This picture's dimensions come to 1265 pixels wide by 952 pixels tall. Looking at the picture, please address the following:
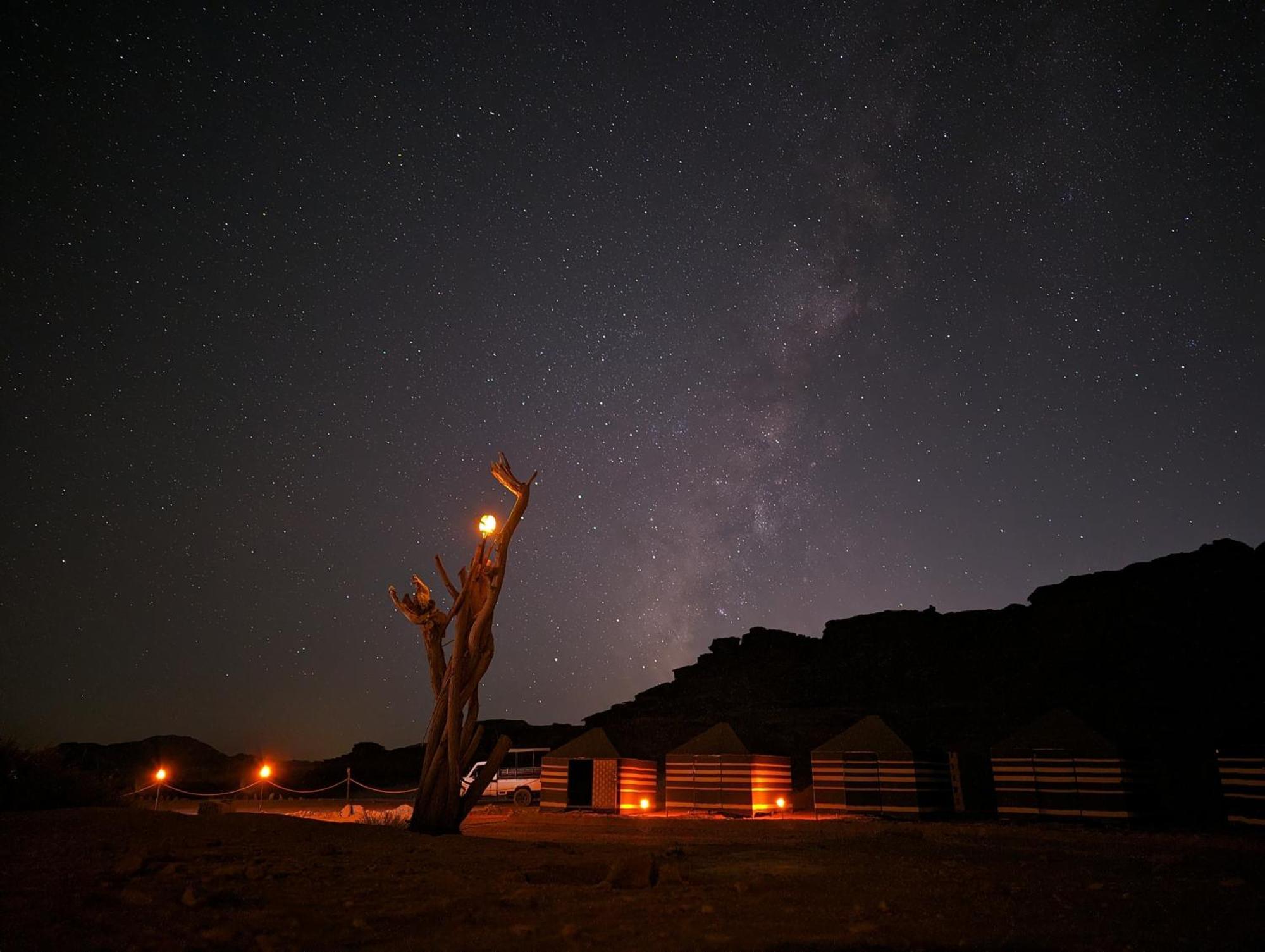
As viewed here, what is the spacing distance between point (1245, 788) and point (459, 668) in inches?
818

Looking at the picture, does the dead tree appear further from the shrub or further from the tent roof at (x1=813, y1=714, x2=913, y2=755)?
the tent roof at (x1=813, y1=714, x2=913, y2=755)

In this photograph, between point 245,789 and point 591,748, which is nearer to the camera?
point 591,748

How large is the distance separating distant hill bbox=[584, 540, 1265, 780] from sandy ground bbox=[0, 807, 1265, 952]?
1589 inches

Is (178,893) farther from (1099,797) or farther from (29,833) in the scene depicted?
(1099,797)

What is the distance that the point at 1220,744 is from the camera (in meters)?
21.1

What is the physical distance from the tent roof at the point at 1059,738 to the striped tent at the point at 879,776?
2.65 m

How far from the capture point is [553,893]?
A: 8445 millimetres

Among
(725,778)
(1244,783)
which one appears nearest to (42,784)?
(725,778)

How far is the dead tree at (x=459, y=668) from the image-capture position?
15.5m

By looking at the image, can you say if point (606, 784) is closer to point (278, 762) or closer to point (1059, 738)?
point (1059, 738)

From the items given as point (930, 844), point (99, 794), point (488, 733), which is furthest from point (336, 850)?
point (488, 733)

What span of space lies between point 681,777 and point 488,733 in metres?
51.7

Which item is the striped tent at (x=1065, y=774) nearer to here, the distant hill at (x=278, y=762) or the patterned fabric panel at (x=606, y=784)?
the patterned fabric panel at (x=606, y=784)

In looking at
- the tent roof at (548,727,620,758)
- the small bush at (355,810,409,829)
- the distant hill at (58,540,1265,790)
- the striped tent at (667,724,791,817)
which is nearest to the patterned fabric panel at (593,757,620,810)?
the tent roof at (548,727,620,758)
